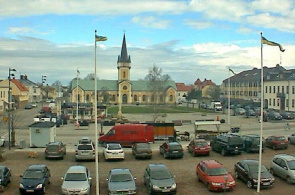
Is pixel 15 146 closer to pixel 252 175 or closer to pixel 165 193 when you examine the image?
pixel 165 193

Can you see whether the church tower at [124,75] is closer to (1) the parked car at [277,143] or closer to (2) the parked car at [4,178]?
(1) the parked car at [277,143]

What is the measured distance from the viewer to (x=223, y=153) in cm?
2892

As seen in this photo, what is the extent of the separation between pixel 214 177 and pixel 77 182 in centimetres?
706

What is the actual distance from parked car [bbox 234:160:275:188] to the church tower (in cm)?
11390

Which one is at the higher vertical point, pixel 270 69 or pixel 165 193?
pixel 270 69

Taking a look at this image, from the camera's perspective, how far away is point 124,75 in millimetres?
137875

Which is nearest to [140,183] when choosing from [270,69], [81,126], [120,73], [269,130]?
[269,130]

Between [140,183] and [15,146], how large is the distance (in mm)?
17952

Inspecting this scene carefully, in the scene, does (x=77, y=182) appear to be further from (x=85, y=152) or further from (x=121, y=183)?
(x=85, y=152)

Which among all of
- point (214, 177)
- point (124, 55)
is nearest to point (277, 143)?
point (214, 177)

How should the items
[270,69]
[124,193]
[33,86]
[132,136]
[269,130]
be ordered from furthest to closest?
[33,86]
[270,69]
[269,130]
[132,136]
[124,193]

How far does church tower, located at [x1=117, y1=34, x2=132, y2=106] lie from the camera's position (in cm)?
13510

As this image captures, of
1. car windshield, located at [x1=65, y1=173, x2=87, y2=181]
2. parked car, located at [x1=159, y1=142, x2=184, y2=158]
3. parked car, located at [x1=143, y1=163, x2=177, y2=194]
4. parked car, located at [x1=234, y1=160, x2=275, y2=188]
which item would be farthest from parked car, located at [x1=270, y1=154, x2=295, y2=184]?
car windshield, located at [x1=65, y1=173, x2=87, y2=181]

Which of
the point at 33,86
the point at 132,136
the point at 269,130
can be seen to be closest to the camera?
the point at 132,136
